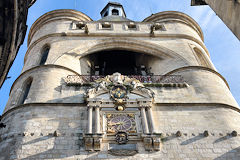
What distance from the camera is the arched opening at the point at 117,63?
13777 mm

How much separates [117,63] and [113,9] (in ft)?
47.5

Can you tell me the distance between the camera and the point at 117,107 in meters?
8.74

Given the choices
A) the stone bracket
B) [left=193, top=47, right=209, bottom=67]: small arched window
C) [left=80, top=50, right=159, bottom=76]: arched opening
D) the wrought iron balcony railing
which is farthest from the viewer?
[left=80, top=50, right=159, bottom=76]: arched opening

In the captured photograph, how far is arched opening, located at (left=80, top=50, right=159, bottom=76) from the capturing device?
13777 millimetres

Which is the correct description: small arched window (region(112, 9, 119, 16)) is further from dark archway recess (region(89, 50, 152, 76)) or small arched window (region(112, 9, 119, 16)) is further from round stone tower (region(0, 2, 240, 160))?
round stone tower (region(0, 2, 240, 160))

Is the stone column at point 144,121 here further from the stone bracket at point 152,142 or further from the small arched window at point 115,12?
the small arched window at point 115,12

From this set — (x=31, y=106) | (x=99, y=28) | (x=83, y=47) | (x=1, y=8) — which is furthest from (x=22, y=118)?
(x=99, y=28)

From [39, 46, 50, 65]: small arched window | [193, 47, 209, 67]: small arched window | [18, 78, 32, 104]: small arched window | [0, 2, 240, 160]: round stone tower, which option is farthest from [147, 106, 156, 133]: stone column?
[39, 46, 50, 65]: small arched window

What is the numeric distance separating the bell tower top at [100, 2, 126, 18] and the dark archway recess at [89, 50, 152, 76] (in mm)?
13289

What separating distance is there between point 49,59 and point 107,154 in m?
5.92

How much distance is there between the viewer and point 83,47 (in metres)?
13.2

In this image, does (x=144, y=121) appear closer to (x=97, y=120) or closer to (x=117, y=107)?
(x=117, y=107)

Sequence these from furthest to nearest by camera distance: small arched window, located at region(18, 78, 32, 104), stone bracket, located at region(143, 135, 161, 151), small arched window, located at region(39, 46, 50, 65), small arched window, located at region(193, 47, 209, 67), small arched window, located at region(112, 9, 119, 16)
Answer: small arched window, located at region(112, 9, 119, 16) < small arched window, located at region(193, 47, 209, 67) < small arched window, located at region(39, 46, 50, 65) < small arched window, located at region(18, 78, 32, 104) < stone bracket, located at region(143, 135, 161, 151)

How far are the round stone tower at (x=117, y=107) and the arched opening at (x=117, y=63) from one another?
0.15 meters
